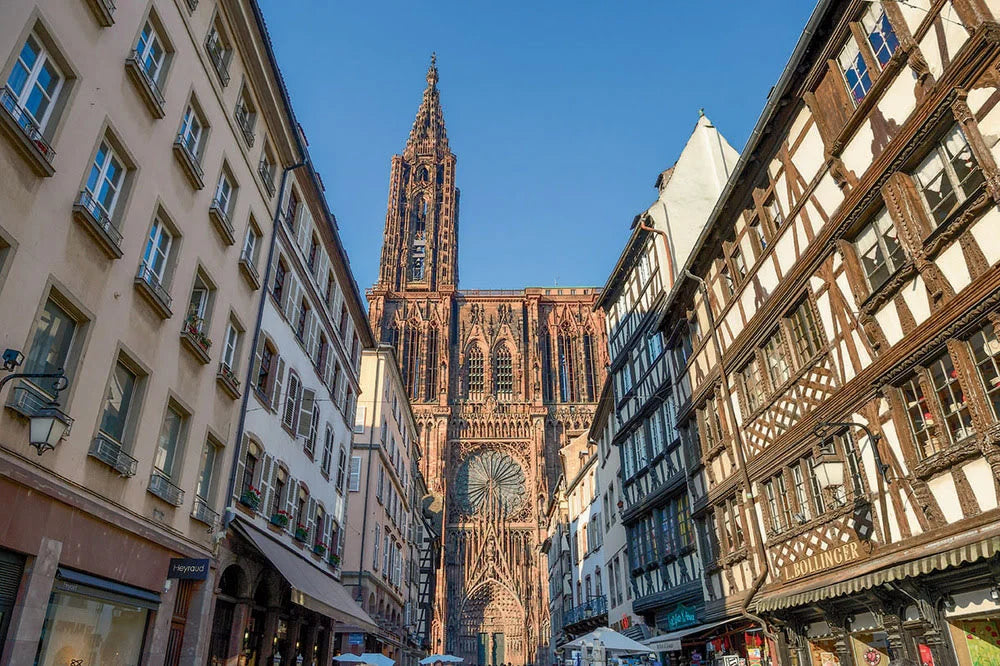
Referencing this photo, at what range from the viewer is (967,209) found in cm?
819

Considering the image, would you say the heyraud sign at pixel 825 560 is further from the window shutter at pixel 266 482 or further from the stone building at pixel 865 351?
the window shutter at pixel 266 482

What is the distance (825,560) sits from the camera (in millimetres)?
11641

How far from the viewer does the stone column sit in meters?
7.27

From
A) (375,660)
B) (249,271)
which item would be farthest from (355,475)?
(249,271)

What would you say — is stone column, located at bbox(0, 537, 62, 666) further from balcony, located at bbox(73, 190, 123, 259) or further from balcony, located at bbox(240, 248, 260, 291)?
balcony, located at bbox(240, 248, 260, 291)

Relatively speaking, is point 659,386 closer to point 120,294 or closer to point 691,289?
point 691,289

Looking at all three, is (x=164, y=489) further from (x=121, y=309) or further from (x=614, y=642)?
(x=614, y=642)

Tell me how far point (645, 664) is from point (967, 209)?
1754 centimetres

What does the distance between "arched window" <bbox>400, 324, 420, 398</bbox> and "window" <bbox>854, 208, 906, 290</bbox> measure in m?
57.2

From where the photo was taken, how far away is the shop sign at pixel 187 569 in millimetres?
10969

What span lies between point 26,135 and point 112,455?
4398 millimetres

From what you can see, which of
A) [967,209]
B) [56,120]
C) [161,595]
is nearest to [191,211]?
[56,120]

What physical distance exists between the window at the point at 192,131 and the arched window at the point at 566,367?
57304 mm

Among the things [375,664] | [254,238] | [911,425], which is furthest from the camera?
[375,664]
